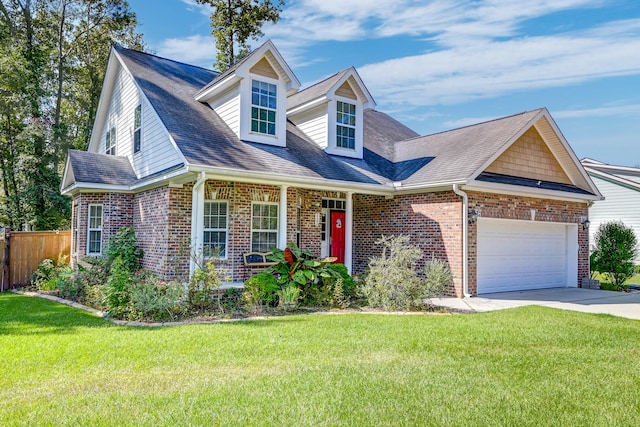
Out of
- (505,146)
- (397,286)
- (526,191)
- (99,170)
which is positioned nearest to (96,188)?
(99,170)

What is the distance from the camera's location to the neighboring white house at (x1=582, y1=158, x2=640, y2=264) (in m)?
22.7

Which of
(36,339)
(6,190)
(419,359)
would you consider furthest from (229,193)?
(6,190)

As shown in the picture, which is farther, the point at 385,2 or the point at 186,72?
the point at 186,72

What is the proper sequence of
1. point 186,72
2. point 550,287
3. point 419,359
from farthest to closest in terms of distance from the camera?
point 186,72 → point 550,287 → point 419,359

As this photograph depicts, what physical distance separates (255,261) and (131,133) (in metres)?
6.12

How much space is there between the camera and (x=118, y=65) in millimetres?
14930

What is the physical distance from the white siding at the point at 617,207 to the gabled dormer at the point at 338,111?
49.1 ft

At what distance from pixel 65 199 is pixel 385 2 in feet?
51.9

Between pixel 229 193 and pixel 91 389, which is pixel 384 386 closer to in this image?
pixel 91 389

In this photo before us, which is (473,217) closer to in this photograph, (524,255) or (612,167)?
(524,255)

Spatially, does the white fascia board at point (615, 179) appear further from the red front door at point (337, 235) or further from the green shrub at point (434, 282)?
the green shrub at point (434, 282)

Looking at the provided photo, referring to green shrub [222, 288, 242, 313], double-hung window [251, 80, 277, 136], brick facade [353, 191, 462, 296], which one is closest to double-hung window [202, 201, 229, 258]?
green shrub [222, 288, 242, 313]

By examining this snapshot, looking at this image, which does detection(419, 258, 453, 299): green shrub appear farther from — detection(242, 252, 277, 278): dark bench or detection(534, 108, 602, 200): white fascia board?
detection(534, 108, 602, 200): white fascia board

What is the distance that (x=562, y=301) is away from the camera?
37.5ft
